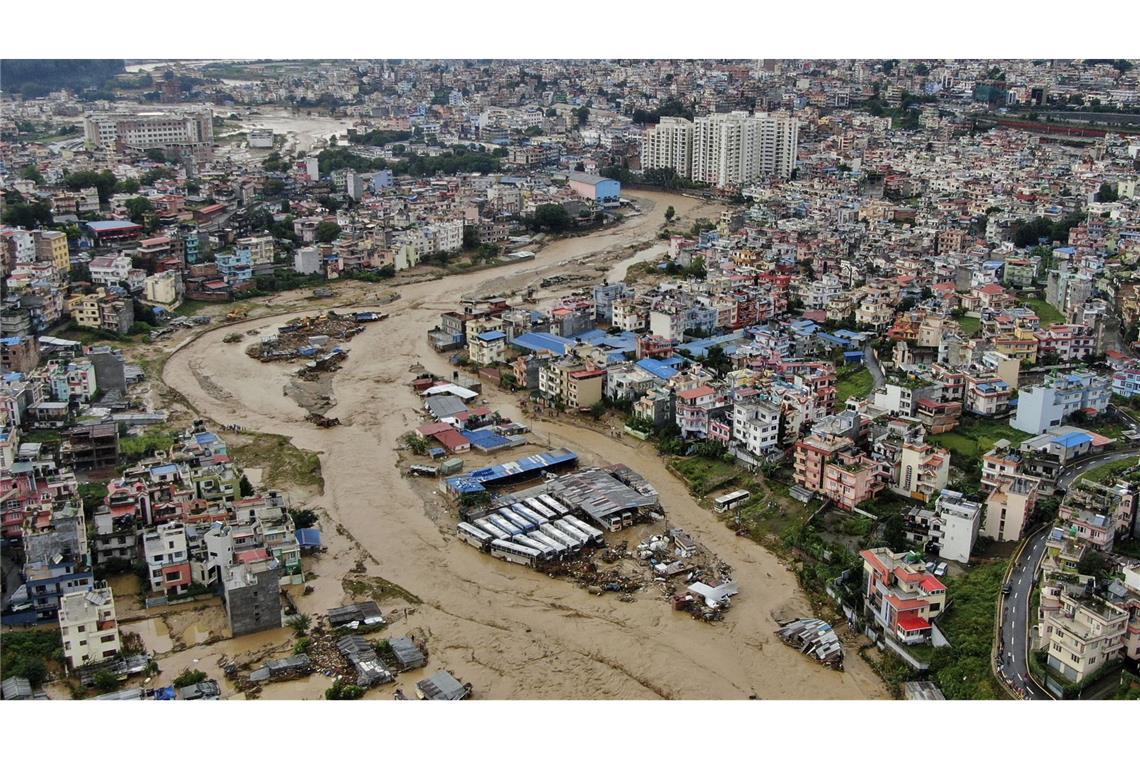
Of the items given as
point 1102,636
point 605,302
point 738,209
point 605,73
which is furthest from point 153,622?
point 605,73

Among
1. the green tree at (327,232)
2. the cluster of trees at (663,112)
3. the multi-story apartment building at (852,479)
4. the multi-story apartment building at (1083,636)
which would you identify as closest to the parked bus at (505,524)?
the multi-story apartment building at (852,479)

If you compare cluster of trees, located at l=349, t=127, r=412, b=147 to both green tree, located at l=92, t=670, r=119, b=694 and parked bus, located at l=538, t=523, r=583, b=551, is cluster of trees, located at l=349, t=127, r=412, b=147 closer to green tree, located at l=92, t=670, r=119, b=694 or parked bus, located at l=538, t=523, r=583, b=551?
parked bus, located at l=538, t=523, r=583, b=551

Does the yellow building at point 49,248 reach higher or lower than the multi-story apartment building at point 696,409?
higher

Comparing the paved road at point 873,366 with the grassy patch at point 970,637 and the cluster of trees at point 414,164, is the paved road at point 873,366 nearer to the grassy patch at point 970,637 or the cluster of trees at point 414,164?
the grassy patch at point 970,637

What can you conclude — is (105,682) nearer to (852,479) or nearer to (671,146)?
(852,479)

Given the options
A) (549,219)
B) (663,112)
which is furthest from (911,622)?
(663,112)

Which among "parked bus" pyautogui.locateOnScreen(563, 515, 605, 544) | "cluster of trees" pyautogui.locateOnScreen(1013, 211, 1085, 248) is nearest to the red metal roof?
"parked bus" pyautogui.locateOnScreen(563, 515, 605, 544)

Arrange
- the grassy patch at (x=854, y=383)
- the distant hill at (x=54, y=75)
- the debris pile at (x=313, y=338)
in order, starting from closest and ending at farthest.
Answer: the grassy patch at (x=854, y=383) → the debris pile at (x=313, y=338) → the distant hill at (x=54, y=75)
